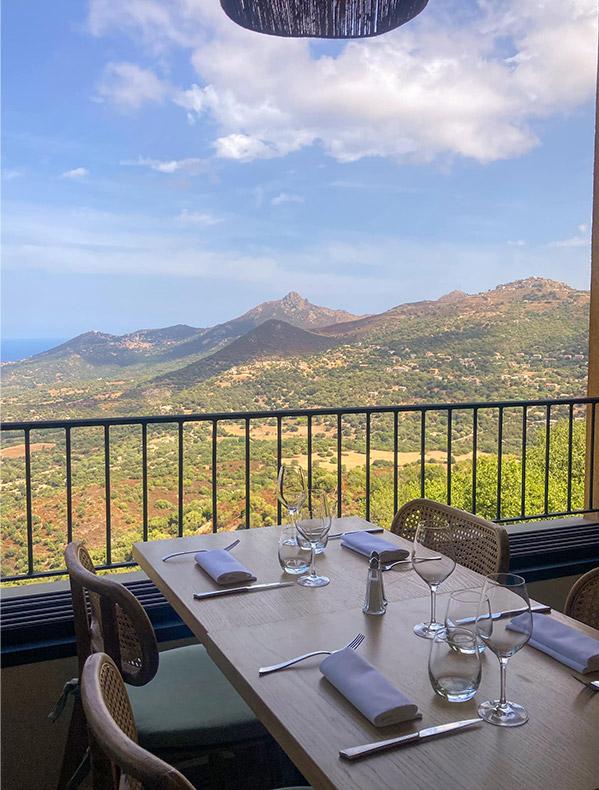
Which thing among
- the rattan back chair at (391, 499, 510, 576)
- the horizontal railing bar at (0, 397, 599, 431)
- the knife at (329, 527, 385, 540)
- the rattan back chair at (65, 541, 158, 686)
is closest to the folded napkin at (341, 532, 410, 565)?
the knife at (329, 527, 385, 540)

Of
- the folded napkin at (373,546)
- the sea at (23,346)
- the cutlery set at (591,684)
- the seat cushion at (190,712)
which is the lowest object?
the seat cushion at (190,712)

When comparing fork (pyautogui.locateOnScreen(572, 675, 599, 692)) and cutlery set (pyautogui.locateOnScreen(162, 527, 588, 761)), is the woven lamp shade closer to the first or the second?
cutlery set (pyautogui.locateOnScreen(162, 527, 588, 761))

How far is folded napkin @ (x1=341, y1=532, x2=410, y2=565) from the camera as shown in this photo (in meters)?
1.81

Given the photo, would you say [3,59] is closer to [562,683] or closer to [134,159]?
[134,159]

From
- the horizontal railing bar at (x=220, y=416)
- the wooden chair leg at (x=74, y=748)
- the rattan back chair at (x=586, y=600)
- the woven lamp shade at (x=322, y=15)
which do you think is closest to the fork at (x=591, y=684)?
the rattan back chair at (x=586, y=600)

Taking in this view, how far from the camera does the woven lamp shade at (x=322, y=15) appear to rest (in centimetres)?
185

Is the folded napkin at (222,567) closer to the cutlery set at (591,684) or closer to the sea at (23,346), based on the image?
the cutlery set at (591,684)

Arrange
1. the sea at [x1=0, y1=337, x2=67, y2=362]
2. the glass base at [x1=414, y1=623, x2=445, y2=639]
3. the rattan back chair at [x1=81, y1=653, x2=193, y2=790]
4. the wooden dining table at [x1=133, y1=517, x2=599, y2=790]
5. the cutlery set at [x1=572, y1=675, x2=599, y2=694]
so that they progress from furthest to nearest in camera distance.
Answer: the sea at [x1=0, y1=337, x2=67, y2=362]
the glass base at [x1=414, y1=623, x2=445, y2=639]
the cutlery set at [x1=572, y1=675, x2=599, y2=694]
the wooden dining table at [x1=133, y1=517, x2=599, y2=790]
the rattan back chair at [x1=81, y1=653, x2=193, y2=790]

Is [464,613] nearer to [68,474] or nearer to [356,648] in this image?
[356,648]

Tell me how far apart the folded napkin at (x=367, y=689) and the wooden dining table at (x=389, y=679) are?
14mm

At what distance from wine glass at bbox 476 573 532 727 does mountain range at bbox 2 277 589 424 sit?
14.9 m

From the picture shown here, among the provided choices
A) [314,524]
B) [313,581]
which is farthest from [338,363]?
[313,581]

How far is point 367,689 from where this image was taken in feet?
3.54

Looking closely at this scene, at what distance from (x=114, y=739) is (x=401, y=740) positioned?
1.32ft
